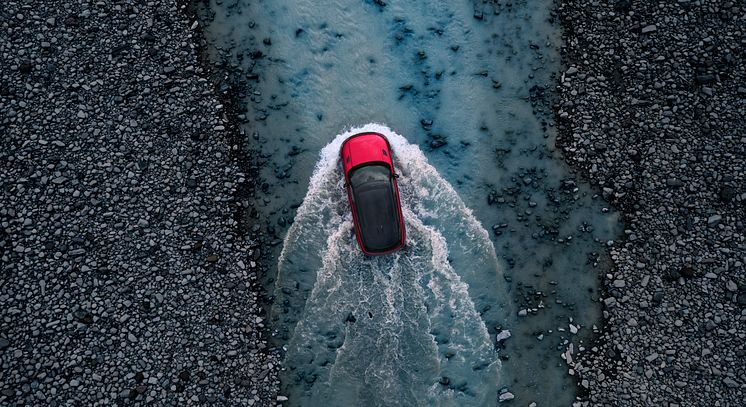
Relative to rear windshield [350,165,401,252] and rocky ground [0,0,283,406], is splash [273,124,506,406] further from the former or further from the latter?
rocky ground [0,0,283,406]

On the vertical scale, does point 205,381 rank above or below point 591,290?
below

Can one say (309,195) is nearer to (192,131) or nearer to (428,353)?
(192,131)

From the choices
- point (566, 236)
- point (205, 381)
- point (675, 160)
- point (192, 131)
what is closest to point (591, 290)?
point (566, 236)

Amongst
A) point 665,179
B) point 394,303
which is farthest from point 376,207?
point 665,179

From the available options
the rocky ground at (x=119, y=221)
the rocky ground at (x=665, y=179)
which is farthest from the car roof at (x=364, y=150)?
the rocky ground at (x=665, y=179)

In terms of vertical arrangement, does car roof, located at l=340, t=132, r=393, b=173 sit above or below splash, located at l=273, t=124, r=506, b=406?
above

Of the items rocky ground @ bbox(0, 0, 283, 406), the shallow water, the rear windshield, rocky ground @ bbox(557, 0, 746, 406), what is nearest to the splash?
the shallow water
